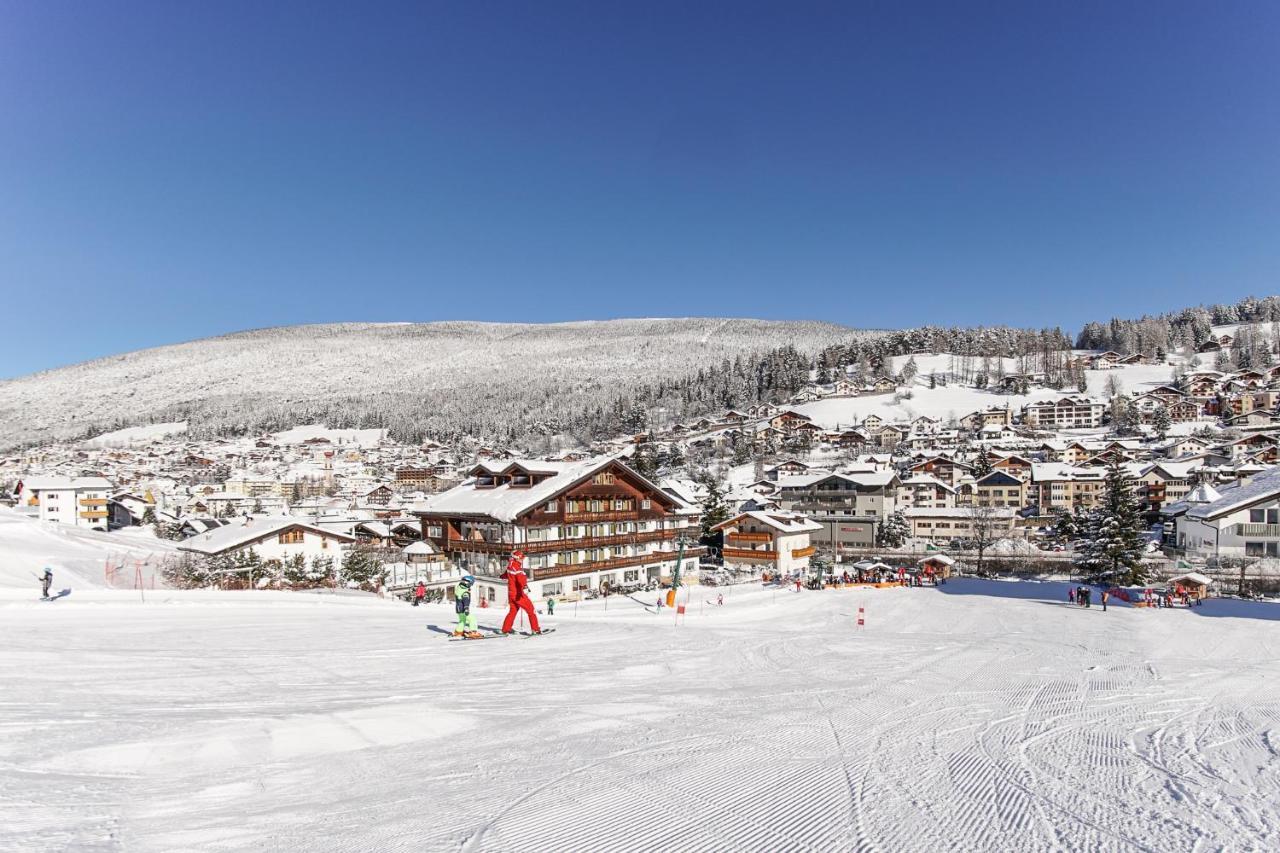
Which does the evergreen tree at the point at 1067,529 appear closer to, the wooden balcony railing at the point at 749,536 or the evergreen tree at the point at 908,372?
the wooden balcony railing at the point at 749,536

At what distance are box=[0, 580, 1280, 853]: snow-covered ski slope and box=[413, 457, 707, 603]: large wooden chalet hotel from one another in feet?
55.3

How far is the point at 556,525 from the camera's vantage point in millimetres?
32594

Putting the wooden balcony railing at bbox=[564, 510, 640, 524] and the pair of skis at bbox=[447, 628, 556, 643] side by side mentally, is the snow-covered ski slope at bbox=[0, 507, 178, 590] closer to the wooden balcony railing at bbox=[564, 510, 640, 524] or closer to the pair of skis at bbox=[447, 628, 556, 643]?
the pair of skis at bbox=[447, 628, 556, 643]

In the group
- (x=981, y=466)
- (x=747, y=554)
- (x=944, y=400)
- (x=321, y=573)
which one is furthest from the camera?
(x=944, y=400)

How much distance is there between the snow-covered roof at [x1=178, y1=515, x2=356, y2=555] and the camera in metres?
32.3

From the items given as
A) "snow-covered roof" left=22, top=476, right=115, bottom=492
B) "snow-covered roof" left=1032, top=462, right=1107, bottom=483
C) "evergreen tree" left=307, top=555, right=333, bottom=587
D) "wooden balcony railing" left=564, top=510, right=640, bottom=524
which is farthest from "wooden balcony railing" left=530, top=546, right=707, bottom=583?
"snow-covered roof" left=22, top=476, right=115, bottom=492

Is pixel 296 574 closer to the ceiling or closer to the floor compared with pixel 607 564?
closer to the ceiling

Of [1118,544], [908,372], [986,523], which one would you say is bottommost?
[986,523]

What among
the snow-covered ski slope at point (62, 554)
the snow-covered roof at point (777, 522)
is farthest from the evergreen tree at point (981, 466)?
the snow-covered ski slope at point (62, 554)

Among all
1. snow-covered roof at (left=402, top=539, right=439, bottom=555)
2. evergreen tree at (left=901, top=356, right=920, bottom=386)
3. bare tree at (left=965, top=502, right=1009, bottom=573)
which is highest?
evergreen tree at (left=901, top=356, right=920, bottom=386)

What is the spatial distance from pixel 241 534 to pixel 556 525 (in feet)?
49.4

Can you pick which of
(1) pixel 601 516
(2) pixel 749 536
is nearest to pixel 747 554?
(2) pixel 749 536

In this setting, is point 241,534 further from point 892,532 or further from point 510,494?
point 892,532

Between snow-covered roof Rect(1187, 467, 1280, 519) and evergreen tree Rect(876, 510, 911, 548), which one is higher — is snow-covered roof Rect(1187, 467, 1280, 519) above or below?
above
